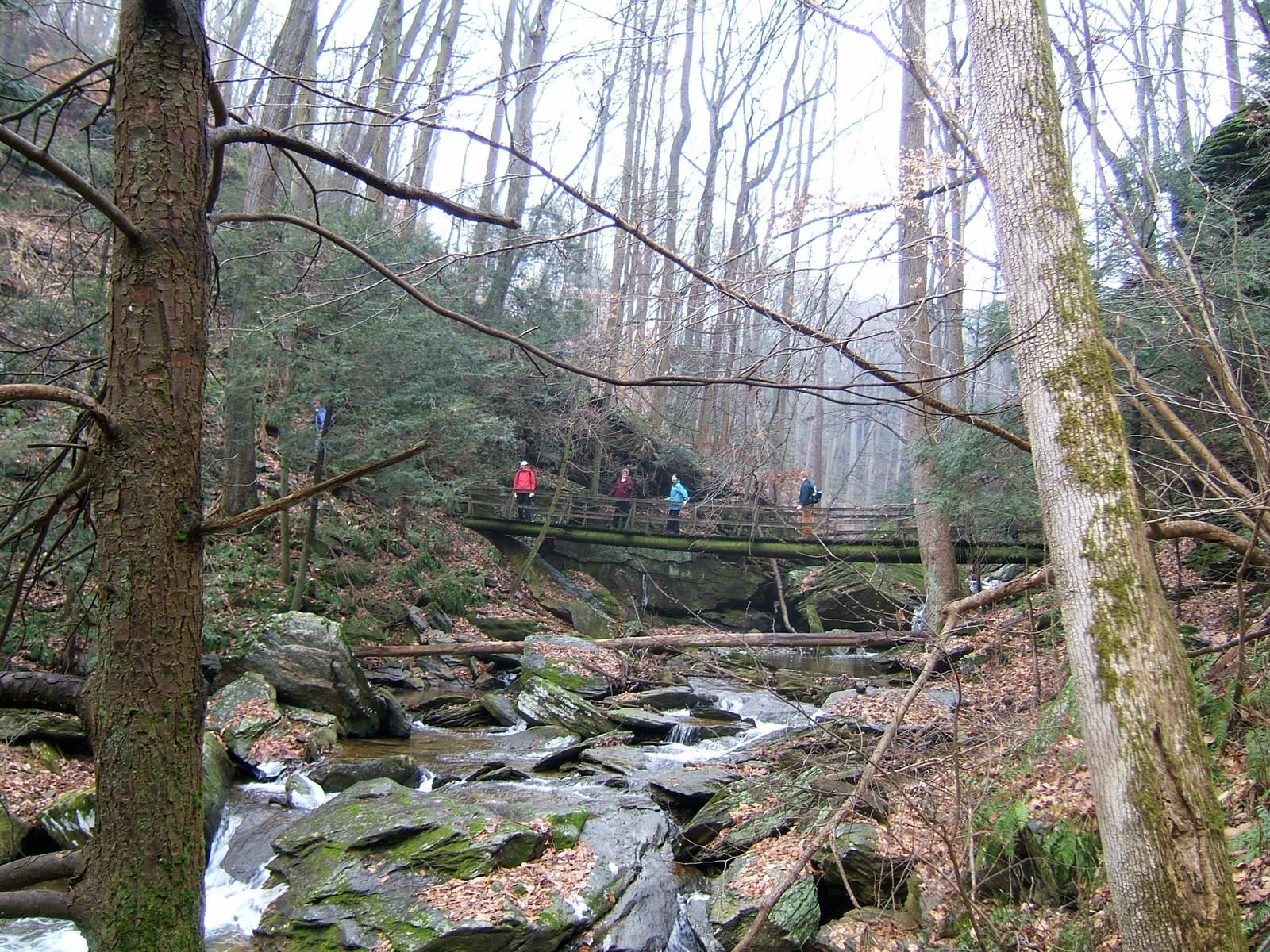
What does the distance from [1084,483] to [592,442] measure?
746 inches

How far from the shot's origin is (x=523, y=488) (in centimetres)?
1950

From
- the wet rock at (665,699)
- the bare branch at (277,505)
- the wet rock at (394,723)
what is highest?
the bare branch at (277,505)

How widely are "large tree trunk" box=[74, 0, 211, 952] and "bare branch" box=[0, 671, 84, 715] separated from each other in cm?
11

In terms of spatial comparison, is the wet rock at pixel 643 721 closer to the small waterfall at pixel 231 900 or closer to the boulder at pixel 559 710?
the boulder at pixel 559 710

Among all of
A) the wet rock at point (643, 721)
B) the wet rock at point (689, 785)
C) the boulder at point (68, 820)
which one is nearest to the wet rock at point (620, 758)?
the wet rock at point (689, 785)

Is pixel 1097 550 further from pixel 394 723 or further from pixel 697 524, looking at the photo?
pixel 697 524

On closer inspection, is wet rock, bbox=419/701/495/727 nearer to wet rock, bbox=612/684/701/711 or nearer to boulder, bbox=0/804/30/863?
wet rock, bbox=612/684/701/711

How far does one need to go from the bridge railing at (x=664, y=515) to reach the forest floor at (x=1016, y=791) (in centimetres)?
1009

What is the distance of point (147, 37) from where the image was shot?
2.25m

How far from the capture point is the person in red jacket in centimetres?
1958

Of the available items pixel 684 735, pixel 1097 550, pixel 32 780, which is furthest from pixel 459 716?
pixel 1097 550

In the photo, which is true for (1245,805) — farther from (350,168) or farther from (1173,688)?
(350,168)

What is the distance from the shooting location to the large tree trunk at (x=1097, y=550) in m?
3.08

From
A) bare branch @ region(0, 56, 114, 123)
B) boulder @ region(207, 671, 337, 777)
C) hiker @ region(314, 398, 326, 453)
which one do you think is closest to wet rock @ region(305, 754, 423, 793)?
boulder @ region(207, 671, 337, 777)
